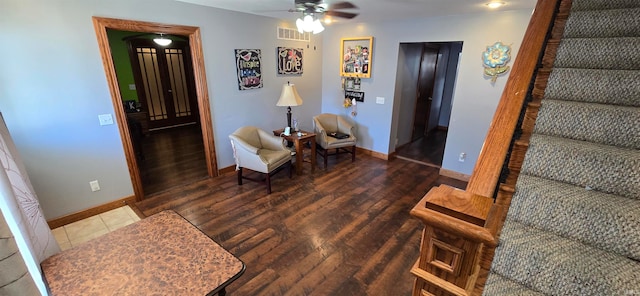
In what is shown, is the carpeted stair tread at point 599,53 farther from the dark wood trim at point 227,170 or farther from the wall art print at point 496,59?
the dark wood trim at point 227,170

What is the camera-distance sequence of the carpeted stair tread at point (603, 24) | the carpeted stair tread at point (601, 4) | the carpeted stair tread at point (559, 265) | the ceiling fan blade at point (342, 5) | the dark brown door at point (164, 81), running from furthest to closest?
the dark brown door at point (164, 81)
the ceiling fan blade at point (342, 5)
the carpeted stair tread at point (601, 4)
the carpeted stair tread at point (603, 24)
the carpeted stair tread at point (559, 265)

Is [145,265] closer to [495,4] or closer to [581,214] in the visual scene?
[581,214]

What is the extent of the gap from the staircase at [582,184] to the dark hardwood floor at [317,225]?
1.34 metres

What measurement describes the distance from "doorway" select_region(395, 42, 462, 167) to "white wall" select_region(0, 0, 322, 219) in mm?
3140

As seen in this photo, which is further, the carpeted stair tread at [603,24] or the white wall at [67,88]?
the white wall at [67,88]

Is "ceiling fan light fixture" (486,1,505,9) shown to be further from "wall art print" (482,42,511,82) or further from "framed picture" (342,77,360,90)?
"framed picture" (342,77,360,90)

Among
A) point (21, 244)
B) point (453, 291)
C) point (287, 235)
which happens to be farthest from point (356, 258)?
point (21, 244)

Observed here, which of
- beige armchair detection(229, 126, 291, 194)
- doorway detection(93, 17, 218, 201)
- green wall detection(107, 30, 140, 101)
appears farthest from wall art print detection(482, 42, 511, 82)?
green wall detection(107, 30, 140, 101)

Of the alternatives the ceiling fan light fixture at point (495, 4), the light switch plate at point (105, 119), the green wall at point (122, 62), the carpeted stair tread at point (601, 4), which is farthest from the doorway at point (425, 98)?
the green wall at point (122, 62)

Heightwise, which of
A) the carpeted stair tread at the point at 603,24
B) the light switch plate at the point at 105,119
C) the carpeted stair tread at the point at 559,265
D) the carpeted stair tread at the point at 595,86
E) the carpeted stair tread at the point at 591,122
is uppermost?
the carpeted stair tread at the point at 603,24

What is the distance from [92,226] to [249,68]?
275 centimetres

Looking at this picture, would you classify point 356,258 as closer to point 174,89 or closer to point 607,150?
point 607,150

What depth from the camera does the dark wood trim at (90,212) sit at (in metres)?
2.85

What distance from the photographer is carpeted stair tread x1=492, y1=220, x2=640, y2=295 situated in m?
0.83
